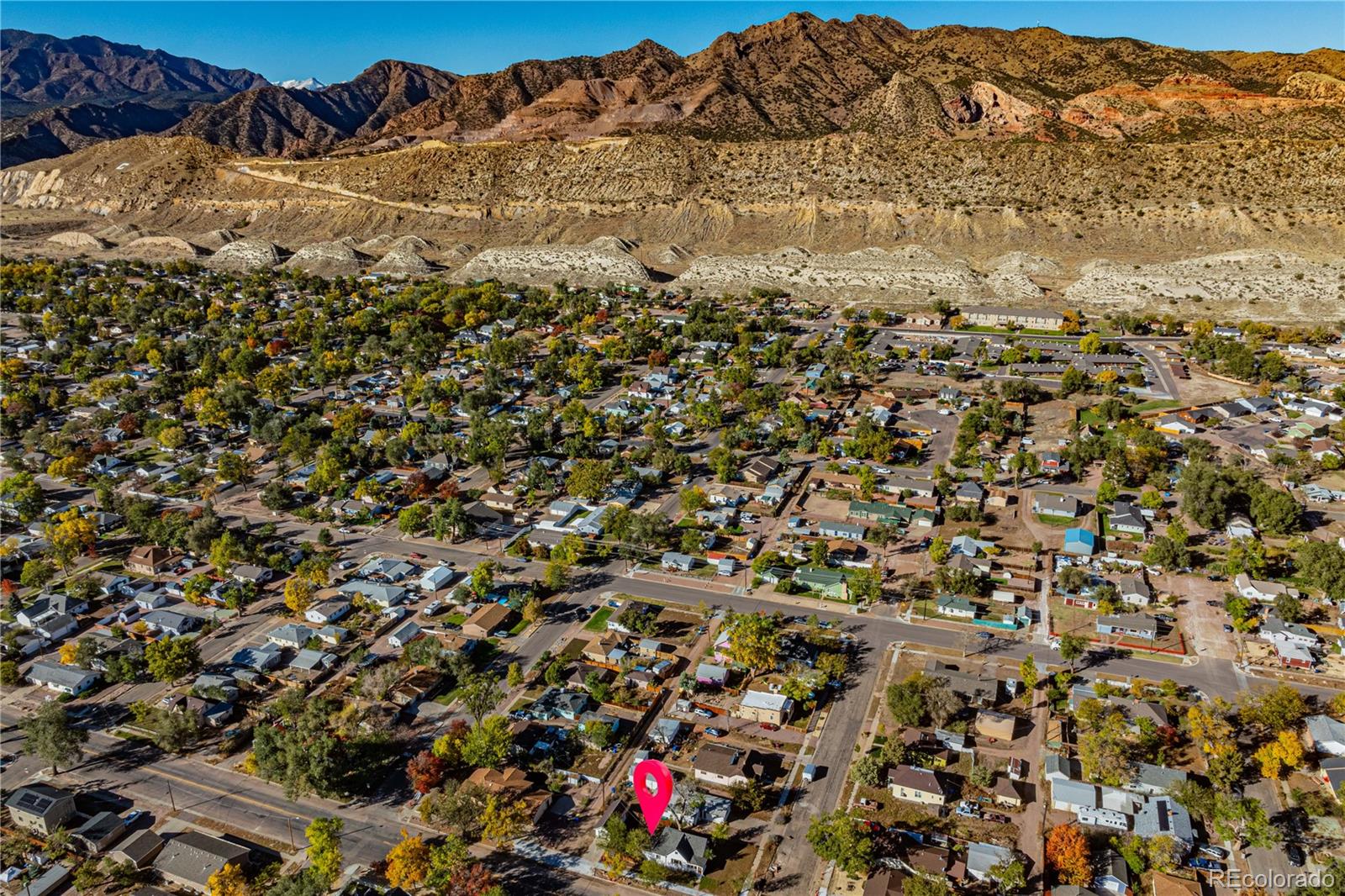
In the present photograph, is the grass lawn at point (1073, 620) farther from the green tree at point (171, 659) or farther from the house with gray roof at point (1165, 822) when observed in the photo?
the green tree at point (171, 659)

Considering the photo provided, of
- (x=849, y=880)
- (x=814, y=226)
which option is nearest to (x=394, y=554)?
(x=849, y=880)

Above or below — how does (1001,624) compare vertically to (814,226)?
below

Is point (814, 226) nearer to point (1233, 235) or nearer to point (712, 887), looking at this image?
point (1233, 235)

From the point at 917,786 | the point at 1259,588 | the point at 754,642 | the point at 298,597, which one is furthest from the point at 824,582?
the point at 298,597

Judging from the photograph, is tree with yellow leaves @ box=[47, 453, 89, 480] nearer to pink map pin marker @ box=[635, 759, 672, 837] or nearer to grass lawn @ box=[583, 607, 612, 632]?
grass lawn @ box=[583, 607, 612, 632]

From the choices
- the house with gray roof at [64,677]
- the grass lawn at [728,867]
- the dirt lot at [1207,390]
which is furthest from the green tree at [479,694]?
the dirt lot at [1207,390]

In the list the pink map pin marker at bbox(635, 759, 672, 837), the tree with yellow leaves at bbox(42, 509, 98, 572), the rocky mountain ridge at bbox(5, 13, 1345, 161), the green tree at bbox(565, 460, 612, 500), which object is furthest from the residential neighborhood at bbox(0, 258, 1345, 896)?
the rocky mountain ridge at bbox(5, 13, 1345, 161)

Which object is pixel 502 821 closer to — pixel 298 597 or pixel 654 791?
pixel 654 791

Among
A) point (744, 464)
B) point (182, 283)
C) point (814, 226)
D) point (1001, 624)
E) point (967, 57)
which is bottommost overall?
point (1001, 624)
